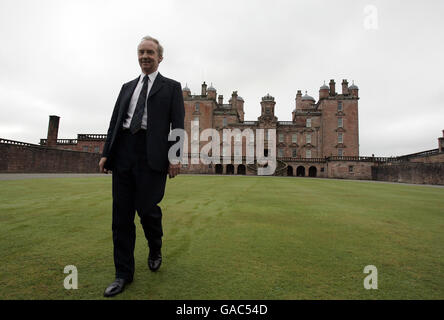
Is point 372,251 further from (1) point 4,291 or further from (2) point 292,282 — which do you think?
(1) point 4,291

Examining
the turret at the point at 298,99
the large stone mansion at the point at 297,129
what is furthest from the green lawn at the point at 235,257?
the turret at the point at 298,99

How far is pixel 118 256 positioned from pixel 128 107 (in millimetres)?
1500

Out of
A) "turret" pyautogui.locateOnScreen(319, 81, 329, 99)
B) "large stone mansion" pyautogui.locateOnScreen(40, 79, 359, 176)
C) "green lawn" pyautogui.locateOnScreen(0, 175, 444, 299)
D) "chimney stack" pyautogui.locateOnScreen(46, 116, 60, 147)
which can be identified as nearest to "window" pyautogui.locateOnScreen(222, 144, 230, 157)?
"large stone mansion" pyautogui.locateOnScreen(40, 79, 359, 176)

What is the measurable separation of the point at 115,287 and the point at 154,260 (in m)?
0.53

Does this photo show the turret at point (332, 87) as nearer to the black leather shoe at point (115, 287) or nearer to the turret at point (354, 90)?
the turret at point (354, 90)

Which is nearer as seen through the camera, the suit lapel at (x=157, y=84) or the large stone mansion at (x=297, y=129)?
the suit lapel at (x=157, y=84)

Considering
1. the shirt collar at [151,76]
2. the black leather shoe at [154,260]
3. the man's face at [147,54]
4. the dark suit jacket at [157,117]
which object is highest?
the man's face at [147,54]

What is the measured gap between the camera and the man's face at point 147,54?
2729 mm

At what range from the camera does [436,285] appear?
89.7 inches

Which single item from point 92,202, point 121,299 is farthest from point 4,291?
point 92,202

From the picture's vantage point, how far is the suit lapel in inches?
106

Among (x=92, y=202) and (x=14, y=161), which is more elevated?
(x=14, y=161)

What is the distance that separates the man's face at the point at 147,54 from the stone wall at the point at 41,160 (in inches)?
951
